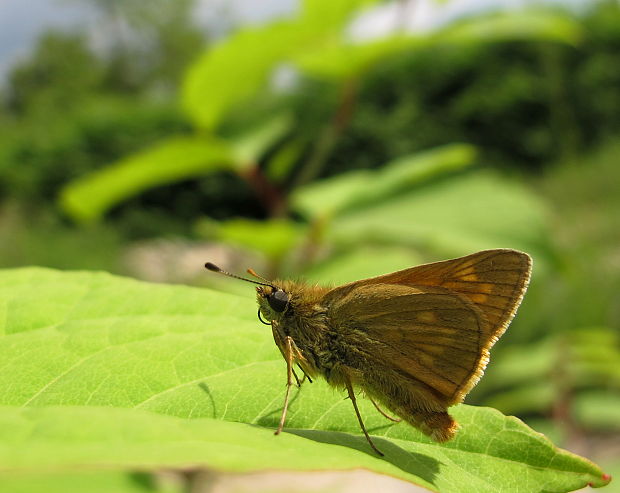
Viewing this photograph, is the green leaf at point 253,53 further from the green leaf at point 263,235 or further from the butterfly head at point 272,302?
the butterfly head at point 272,302

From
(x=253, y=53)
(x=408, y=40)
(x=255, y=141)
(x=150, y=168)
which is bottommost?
(x=150, y=168)

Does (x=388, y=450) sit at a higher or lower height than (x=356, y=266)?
lower

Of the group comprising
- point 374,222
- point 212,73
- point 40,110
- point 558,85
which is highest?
point 40,110

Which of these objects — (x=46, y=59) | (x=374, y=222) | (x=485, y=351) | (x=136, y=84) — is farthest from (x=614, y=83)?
(x=46, y=59)

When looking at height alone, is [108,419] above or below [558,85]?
below

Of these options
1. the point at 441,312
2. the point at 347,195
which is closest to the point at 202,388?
the point at 441,312

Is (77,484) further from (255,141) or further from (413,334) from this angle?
(255,141)

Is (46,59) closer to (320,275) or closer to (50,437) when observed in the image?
(320,275)

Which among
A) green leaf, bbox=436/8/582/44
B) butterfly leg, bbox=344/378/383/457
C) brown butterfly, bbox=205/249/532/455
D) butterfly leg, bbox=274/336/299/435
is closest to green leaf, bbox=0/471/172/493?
butterfly leg, bbox=274/336/299/435

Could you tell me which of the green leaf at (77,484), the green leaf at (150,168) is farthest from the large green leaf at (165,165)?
the green leaf at (77,484)
